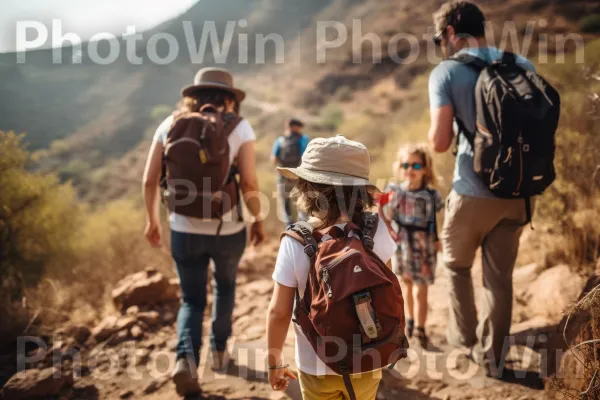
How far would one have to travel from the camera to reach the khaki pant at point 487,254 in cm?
229

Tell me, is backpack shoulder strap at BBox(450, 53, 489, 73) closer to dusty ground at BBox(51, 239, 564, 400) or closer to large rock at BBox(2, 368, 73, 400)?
dusty ground at BBox(51, 239, 564, 400)

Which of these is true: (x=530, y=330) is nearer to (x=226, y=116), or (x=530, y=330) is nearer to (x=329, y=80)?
(x=226, y=116)

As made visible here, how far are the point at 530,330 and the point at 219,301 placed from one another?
2307 mm

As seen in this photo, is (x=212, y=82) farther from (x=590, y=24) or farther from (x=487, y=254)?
(x=590, y=24)

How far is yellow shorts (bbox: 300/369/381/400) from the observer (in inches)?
57.6

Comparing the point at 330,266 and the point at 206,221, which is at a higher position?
the point at 206,221

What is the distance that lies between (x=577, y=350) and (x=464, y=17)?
76.0 inches

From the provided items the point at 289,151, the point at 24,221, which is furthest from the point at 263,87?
the point at 24,221

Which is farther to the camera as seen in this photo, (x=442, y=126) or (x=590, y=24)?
(x=590, y=24)

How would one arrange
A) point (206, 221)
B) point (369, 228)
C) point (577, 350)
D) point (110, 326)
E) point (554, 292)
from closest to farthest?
point (369, 228) → point (577, 350) → point (206, 221) → point (554, 292) → point (110, 326)

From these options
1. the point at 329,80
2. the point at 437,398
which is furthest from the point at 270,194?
the point at 329,80

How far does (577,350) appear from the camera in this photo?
191cm

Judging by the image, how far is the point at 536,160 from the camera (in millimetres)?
2043

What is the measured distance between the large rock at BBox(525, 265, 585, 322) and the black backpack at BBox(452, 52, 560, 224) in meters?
1.42
